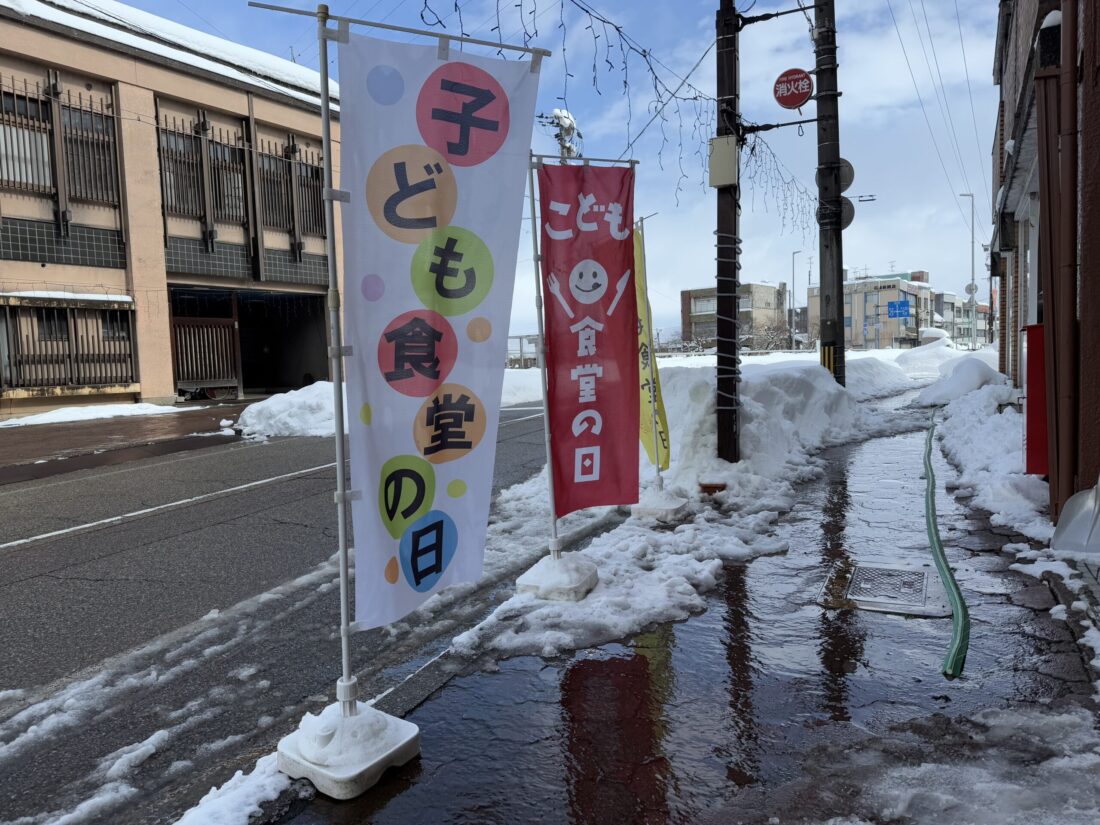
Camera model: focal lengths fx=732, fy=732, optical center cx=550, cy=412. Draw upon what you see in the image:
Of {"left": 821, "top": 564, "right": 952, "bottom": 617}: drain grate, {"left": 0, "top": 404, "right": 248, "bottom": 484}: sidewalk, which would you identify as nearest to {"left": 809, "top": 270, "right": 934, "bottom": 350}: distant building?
{"left": 0, "top": 404, "right": 248, "bottom": 484}: sidewalk

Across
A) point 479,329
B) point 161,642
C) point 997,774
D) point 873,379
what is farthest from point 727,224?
point 873,379

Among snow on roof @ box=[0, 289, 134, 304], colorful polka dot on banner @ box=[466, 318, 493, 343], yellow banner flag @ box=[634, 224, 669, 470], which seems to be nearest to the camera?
colorful polka dot on banner @ box=[466, 318, 493, 343]

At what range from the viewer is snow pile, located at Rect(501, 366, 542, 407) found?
2227cm

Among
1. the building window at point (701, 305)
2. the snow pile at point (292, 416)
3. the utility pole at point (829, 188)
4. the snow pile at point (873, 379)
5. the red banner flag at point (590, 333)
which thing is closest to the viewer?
the red banner flag at point (590, 333)

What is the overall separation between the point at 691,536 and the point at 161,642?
13.0ft

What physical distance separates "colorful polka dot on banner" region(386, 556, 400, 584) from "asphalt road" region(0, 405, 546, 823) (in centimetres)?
88

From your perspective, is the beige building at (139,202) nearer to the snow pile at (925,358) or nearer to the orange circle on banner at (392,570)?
the orange circle on banner at (392,570)

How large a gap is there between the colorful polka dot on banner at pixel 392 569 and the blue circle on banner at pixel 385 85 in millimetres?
1919

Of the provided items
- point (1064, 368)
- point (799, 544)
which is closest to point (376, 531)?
point (799, 544)

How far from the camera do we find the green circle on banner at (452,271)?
316 cm

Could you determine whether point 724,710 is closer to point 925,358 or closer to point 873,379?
point 873,379

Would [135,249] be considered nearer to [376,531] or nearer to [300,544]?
[300,544]

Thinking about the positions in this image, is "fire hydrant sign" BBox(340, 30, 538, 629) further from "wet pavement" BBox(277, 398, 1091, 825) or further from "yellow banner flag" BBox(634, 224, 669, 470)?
"yellow banner flag" BBox(634, 224, 669, 470)

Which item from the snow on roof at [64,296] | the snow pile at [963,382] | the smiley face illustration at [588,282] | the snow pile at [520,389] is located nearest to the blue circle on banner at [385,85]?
the smiley face illustration at [588,282]
